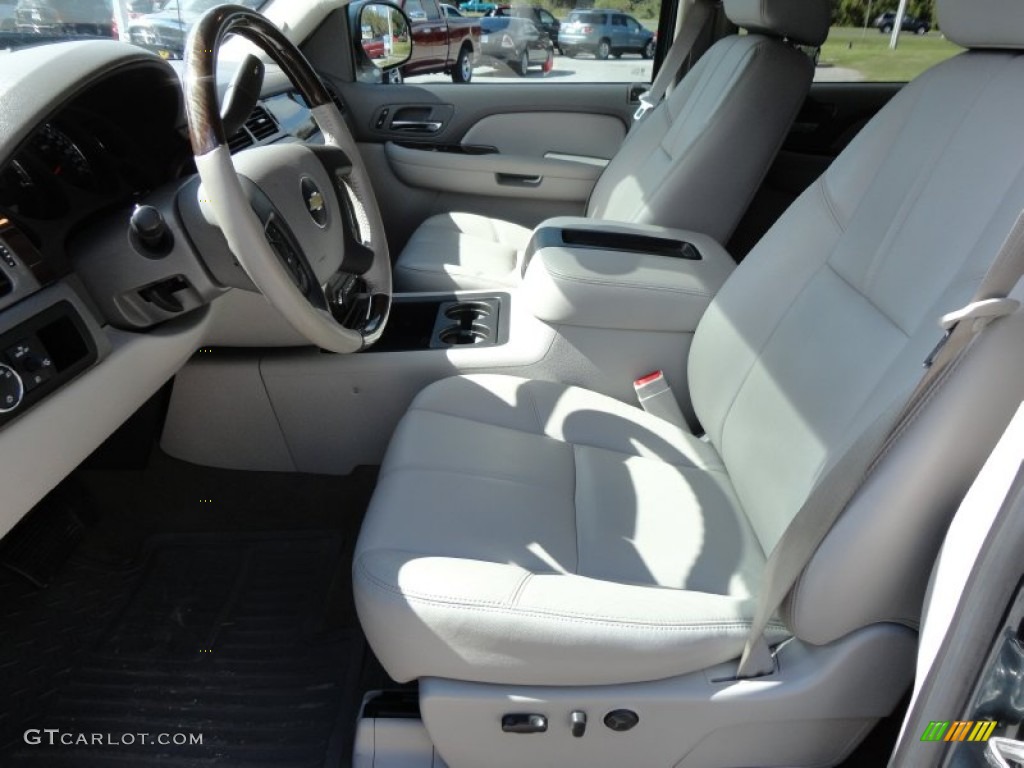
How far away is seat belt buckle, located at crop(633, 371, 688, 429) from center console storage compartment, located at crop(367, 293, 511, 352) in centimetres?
29

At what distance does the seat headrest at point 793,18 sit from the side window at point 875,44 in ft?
0.21

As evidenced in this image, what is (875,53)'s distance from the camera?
2359mm

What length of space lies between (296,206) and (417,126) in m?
1.90

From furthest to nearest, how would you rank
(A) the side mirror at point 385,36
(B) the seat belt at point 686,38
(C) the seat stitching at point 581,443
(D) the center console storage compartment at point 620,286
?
(A) the side mirror at point 385,36 → (B) the seat belt at point 686,38 → (D) the center console storage compartment at point 620,286 → (C) the seat stitching at point 581,443

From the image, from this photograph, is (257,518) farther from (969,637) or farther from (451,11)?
(451,11)

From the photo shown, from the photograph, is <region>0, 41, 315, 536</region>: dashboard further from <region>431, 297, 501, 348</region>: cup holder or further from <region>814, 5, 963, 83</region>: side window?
<region>814, 5, 963, 83</region>: side window

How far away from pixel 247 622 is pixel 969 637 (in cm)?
123

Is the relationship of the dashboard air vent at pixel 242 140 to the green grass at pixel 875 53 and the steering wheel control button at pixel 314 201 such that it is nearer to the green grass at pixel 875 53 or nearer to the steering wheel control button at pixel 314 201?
the steering wheel control button at pixel 314 201

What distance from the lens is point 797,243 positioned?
131 cm

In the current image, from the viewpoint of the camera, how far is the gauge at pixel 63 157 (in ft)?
3.73

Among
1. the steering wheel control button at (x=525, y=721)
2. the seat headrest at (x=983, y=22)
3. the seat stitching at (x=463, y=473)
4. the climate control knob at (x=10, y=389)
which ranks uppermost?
the seat headrest at (x=983, y=22)

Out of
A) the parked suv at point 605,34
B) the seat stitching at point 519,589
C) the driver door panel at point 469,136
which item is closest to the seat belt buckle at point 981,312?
the seat stitching at point 519,589

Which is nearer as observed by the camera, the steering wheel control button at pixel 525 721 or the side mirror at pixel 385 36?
the steering wheel control button at pixel 525 721

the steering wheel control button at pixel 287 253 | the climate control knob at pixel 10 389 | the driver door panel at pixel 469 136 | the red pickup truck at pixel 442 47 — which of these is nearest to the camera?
the climate control knob at pixel 10 389
